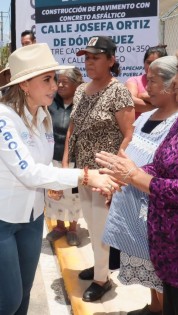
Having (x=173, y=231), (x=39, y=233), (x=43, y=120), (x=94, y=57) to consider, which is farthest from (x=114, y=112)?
(x=173, y=231)

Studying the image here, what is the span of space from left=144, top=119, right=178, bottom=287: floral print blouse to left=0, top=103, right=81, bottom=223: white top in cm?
48

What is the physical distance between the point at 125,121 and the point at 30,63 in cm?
105

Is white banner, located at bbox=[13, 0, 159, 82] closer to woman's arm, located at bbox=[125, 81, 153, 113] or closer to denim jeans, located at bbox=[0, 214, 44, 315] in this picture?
woman's arm, located at bbox=[125, 81, 153, 113]

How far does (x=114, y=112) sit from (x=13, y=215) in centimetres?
121

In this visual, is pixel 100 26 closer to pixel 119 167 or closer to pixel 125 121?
pixel 125 121

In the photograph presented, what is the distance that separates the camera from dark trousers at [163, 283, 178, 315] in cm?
228

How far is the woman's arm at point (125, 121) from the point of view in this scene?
3.26m

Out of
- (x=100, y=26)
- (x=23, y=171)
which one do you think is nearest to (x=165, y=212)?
(x=23, y=171)

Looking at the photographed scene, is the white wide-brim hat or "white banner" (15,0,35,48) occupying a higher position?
"white banner" (15,0,35,48)

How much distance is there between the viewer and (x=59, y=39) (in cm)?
500

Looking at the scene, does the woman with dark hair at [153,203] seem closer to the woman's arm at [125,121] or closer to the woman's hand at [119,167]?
the woman's hand at [119,167]

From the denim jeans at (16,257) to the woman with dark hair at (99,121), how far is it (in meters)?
0.86

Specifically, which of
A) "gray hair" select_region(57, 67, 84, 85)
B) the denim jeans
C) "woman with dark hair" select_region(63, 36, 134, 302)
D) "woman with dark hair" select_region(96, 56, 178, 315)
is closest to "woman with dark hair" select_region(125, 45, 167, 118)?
"gray hair" select_region(57, 67, 84, 85)

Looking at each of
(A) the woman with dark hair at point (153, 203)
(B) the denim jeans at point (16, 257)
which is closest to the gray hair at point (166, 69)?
(A) the woman with dark hair at point (153, 203)
